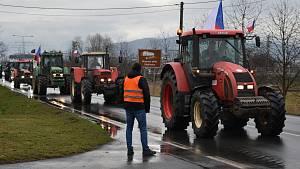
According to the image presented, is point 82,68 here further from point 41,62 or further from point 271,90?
point 271,90

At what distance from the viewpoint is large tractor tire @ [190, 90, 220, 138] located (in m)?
11.6

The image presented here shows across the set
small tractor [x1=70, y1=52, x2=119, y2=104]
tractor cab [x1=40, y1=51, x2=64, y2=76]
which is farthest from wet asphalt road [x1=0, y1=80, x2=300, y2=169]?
tractor cab [x1=40, y1=51, x2=64, y2=76]

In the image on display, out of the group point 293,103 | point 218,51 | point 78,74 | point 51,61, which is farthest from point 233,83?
point 51,61

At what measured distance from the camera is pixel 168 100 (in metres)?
14.8

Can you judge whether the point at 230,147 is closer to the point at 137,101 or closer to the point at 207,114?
the point at 207,114

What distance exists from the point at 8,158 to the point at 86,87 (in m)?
14.5

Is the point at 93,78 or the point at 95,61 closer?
the point at 93,78

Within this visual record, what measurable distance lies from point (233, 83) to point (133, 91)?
305cm

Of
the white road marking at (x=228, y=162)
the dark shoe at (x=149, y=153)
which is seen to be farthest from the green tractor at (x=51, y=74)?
the white road marking at (x=228, y=162)

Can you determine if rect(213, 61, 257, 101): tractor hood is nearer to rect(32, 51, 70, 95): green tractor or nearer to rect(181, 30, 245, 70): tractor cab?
rect(181, 30, 245, 70): tractor cab

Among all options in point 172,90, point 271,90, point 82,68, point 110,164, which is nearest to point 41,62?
point 82,68

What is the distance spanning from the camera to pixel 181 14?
3462cm

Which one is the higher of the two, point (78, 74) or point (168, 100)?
point (78, 74)

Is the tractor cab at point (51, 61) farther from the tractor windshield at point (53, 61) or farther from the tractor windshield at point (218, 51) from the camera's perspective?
the tractor windshield at point (218, 51)
